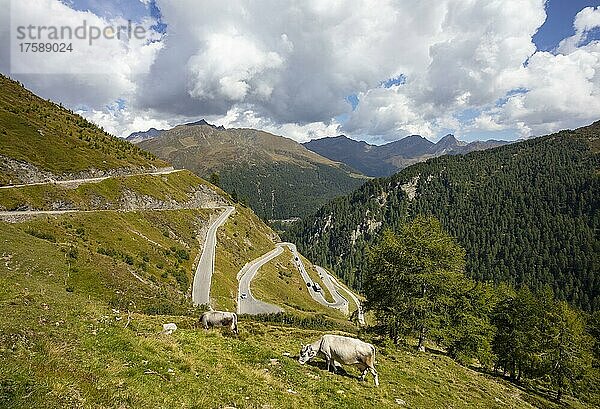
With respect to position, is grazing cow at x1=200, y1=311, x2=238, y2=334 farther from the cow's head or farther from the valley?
the cow's head

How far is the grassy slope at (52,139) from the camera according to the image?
3280 inches

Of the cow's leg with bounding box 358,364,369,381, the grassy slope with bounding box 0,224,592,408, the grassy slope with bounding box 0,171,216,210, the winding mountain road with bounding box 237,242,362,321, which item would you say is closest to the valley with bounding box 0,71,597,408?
the grassy slope with bounding box 0,224,592,408

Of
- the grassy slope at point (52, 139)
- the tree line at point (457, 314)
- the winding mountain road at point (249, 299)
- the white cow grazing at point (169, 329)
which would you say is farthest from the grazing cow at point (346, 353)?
the grassy slope at point (52, 139)

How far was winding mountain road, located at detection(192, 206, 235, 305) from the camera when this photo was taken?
70938mm

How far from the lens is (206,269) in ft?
289

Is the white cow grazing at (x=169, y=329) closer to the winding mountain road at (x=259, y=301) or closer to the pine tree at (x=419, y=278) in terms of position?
the pine tree at (x=419, y=278)

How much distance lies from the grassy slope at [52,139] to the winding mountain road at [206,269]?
36.4 metres

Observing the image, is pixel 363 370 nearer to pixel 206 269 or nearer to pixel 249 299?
pixel 249 299

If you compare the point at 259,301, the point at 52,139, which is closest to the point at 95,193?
the point at 52,139

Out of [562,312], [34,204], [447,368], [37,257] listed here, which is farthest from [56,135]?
[562,312]

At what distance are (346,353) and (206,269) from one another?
2881 inches

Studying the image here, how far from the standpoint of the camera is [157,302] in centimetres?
5222

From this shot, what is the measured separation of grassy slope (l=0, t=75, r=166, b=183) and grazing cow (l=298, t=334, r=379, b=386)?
7946cm

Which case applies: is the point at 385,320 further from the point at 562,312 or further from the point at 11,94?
the point at 11,94
